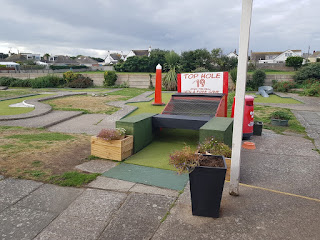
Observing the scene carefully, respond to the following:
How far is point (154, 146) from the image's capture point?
6.37m

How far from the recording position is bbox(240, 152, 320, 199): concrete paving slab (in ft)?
13.4

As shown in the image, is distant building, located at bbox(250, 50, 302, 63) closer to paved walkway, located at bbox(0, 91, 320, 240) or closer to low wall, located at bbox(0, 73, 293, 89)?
low wall, located at bbox(0, 73, 293, 89)

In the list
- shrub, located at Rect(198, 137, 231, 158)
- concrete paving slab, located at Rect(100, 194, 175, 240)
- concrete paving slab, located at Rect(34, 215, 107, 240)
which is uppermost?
shrub, located at Rect(198, 137, 231, 158)

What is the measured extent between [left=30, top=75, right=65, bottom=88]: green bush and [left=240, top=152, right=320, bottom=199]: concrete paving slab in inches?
872

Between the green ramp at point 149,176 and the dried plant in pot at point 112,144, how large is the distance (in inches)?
15.2

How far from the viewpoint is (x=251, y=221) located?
9.96ft

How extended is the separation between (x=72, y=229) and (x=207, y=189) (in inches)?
64.7

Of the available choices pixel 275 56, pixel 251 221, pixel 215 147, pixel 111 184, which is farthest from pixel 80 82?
pixel 275 56

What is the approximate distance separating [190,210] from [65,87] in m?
22.8

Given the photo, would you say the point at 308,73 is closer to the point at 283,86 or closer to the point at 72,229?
the point at 283,86

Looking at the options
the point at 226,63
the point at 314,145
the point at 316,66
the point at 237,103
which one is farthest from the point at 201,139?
the point at 226,63

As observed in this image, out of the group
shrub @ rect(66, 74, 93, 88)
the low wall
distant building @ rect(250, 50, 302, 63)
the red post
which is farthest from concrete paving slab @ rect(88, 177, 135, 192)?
distant building @ rect(250, 50, 302, 63)

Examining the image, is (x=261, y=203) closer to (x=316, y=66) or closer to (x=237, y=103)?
(x=237, y=103)

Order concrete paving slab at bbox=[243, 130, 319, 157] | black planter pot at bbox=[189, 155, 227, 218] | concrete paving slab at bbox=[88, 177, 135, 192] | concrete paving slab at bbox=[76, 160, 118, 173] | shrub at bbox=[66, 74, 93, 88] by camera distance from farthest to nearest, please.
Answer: shrub at bbox=[66, 74, 93, 88], concrete paving slab at bbox=[243, 130, 319, 157], concrete paving slab at bbox=[76, 160, 118, 173], concrete paving slab at bbox=[88, 177, 135, 192], black planter pot at bbox=[189, 155, 227, 218]
